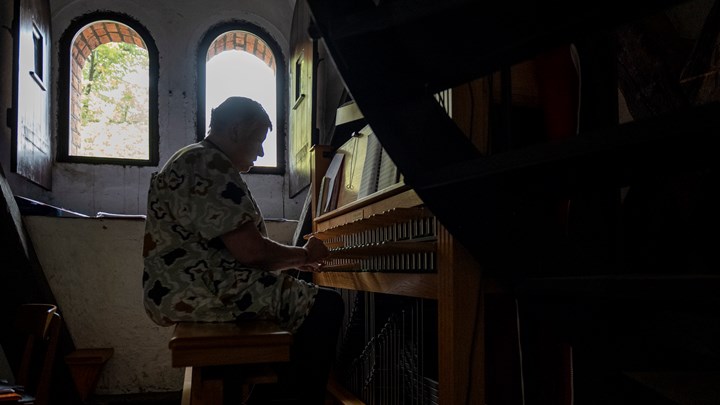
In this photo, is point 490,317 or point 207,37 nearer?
point 490,317

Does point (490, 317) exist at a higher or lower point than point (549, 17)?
lower

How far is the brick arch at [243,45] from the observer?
5488mm

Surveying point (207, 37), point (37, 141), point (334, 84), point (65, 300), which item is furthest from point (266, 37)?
point (65, 300)

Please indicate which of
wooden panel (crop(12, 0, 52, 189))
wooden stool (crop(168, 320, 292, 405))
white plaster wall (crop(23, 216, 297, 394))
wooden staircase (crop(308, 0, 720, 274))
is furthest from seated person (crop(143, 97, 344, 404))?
wooden panel (crop(12, 0, 52, 189))

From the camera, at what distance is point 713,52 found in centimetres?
159

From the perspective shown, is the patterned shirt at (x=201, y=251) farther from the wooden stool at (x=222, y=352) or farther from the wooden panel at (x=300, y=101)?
the wooden panel at (x=300, y=101)

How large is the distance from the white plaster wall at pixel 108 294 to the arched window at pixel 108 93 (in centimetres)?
107

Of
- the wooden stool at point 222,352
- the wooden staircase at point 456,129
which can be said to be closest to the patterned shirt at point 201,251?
the wooden stool at point 222,352

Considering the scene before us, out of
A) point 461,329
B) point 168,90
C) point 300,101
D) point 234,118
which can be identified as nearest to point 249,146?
point 234,118

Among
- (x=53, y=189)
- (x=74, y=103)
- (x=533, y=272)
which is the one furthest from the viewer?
(x=74, y=103)

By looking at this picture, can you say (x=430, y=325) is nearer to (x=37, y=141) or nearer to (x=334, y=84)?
(x=334, y=84)

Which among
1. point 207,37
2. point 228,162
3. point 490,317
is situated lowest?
point 490,317

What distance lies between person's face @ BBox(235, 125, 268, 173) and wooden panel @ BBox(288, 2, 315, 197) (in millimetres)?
1820

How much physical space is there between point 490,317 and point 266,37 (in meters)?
4.28
